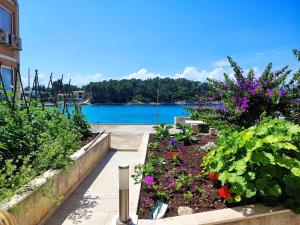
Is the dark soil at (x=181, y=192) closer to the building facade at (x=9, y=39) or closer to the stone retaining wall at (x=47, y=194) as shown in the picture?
the stone retaining wall at (x=47, y=194)

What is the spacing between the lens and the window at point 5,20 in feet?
41.6

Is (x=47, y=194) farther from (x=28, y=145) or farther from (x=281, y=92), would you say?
(x=281, y=92)

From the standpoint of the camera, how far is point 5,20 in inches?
513

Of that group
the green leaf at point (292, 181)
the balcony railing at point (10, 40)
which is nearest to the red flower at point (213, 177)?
the green leaf at point (292, 181)

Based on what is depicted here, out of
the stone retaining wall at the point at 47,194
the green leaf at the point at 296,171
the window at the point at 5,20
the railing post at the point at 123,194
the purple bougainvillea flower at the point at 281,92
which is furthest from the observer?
the window at the point at 5,20

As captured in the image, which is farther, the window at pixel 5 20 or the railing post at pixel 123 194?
the window at pixel 5 20

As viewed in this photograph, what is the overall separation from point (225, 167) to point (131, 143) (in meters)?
5.83

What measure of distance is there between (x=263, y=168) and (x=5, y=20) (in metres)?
13.5

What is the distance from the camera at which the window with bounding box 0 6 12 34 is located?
12.7 meters

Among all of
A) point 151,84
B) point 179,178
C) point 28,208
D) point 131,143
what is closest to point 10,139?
point 28,208

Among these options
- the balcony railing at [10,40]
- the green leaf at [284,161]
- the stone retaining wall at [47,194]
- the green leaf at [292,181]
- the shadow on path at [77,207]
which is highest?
the balcony railing at [10,40]

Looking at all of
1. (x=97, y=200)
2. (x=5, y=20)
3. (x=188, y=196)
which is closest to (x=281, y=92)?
(x=188, y=196)

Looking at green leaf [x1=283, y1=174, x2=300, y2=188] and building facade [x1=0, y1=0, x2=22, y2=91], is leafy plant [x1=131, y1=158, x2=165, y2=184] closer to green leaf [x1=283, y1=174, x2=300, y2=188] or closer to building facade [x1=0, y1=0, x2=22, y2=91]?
green leaf [x1=283, y1=174, x2=300, y2=188]

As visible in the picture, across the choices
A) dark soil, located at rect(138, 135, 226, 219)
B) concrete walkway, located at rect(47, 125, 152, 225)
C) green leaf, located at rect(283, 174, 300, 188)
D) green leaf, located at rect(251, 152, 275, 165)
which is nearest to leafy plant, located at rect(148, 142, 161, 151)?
concrete walkway, located at rect(47, 125, 152, 225)
